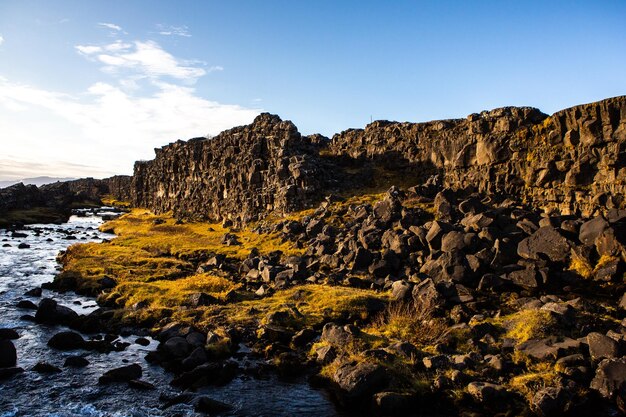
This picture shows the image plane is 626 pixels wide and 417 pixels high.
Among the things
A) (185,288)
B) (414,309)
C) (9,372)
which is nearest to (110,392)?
(9,372)

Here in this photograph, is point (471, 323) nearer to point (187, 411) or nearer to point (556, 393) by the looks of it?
point (556, 393)

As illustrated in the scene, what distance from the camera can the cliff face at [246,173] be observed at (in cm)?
8138

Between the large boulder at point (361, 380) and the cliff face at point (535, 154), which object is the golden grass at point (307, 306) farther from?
the cliff face at point (535, 154)

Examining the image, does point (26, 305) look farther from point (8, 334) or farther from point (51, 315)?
point (8, 334)

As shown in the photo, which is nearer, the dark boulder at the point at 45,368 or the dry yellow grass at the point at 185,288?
the dark boulder at the point at 45,368

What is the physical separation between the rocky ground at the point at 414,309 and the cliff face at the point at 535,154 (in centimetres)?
380

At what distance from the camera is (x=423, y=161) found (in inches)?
3068

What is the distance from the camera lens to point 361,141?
92.6 metres

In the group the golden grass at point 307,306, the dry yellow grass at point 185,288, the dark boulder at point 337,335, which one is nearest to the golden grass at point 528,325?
the dark boulder at point 337,335

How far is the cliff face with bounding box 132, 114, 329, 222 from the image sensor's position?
8138cm

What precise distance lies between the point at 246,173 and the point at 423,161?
37.6 metres

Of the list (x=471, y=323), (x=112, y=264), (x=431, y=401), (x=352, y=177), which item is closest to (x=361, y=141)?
(x=352, y=177)

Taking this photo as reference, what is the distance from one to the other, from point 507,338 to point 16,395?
28181mm

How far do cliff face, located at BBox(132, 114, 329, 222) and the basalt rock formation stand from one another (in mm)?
236
